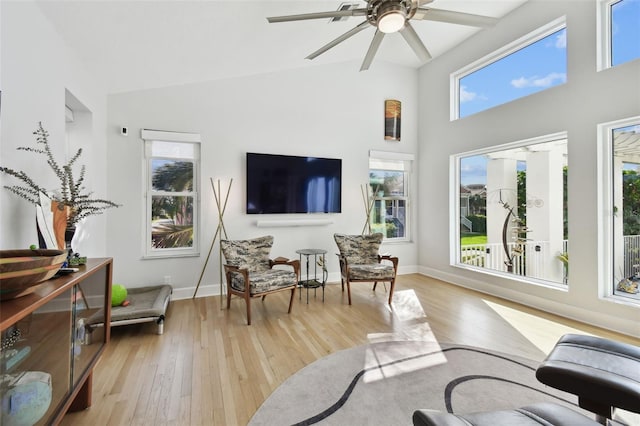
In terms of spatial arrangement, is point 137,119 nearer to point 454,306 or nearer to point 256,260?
point 256,260

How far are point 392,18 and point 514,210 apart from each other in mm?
3486

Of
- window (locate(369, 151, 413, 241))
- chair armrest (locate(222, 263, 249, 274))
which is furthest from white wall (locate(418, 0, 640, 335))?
chair armrest (locate(222, 263, 249, 274))

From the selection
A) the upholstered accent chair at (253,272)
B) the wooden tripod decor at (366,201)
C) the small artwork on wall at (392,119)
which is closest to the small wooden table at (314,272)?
the upholstered accent chair at (253,272)

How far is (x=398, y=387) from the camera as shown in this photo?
6.73 feet

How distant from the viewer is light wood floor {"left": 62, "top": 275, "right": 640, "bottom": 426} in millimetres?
1872

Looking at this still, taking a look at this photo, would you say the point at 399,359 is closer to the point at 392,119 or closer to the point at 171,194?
the point at 171,194

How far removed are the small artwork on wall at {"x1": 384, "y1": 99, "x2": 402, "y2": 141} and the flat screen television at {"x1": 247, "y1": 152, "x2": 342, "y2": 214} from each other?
1.17m

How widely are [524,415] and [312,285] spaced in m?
3.17

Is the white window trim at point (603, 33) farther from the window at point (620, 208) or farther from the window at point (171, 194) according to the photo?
the window at point (171, 194)

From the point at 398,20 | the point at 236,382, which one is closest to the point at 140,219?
the point at 236,382

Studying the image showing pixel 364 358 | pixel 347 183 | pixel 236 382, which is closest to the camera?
pixel 236 382

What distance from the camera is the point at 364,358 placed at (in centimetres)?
244

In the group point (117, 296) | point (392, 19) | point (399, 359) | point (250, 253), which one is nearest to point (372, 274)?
point (399, 359)

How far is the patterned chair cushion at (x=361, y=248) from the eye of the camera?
440 cm
